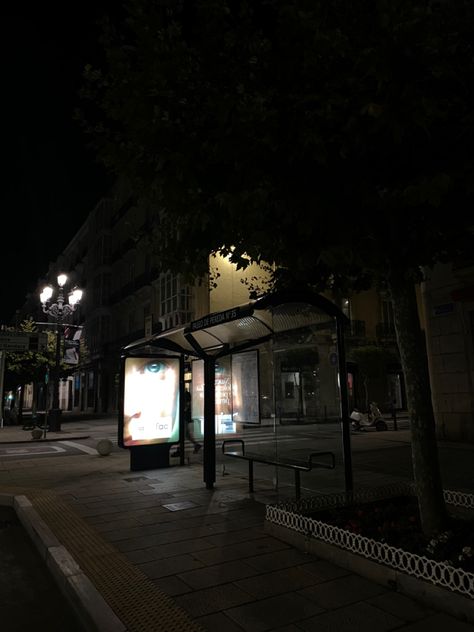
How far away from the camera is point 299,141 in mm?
3908

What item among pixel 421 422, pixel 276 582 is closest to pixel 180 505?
pixel 276 582

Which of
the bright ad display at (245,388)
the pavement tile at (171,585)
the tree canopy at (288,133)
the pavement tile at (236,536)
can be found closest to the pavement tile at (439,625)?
the pavement tile at (171,585)

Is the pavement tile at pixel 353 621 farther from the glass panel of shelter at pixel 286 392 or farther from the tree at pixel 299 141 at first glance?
the glass panel of shelter at pixel 286 392

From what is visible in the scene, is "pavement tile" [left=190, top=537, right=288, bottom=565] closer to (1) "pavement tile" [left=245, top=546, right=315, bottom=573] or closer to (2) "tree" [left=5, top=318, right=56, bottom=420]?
(1) "pavement tile" [left=245, top=546, right=315, bottom=573]

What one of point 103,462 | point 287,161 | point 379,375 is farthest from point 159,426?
point 379,375

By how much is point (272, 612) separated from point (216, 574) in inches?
34.7

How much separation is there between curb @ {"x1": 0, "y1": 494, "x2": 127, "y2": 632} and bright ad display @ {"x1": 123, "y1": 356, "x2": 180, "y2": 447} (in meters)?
3.50

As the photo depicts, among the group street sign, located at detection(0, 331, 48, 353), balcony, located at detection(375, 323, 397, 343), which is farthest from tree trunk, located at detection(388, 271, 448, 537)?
balcony, located at detection(375, 323, 397, 343)

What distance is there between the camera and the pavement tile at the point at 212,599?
11.6 feet

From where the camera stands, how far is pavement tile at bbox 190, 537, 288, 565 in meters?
4.63

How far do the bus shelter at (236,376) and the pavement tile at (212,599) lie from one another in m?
2.75

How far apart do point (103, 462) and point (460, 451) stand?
8.66m

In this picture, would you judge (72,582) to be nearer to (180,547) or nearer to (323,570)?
(180,547)

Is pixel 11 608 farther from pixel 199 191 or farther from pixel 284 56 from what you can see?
pixel 284 56
